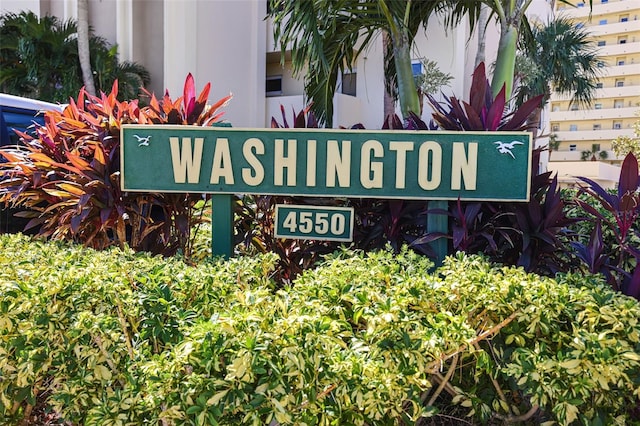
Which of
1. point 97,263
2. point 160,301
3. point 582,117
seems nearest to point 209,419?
point 160,301

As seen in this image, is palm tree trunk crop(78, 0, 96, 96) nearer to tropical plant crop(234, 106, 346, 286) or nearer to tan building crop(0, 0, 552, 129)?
tan building crop(0, 0, 552, 129)

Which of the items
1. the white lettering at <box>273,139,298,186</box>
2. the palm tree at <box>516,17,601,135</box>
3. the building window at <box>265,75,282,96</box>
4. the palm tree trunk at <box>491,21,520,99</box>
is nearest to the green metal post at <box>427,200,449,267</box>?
the white lettering at <box>273,139,298,186</box>

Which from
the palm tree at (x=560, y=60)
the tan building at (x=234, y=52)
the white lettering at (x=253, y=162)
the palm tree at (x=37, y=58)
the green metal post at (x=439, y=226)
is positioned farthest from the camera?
the palm tree at (x=560, y=60)

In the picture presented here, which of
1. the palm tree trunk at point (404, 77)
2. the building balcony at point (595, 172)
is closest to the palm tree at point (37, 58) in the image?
the palm tree trunk at point (404, 77)

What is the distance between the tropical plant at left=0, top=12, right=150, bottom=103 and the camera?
45.6 feet

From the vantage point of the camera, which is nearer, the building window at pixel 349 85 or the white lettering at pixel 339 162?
the white lettering at pixel 339 162

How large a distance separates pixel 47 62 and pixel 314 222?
13471mm

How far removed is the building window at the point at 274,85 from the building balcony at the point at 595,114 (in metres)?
46.0

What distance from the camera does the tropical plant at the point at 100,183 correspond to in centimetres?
330

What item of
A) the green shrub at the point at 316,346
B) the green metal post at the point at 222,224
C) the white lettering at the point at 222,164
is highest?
the white lettering at the point at 222,164

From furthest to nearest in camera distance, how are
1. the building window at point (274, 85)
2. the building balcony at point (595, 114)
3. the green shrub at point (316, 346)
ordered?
the building balcony at point (595, 114)
the building window at point (274, 85)
the green shrub at point (316, 346)

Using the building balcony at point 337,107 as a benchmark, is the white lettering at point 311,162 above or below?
below

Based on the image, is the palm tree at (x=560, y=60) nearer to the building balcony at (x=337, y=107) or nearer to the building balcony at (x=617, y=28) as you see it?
the building balcony at (x=337, y=107)

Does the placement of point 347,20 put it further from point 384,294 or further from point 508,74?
point 384,294
